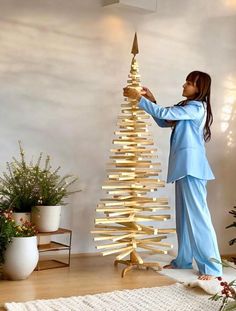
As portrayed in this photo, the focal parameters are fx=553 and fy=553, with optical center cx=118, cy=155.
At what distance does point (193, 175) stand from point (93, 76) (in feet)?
4.30

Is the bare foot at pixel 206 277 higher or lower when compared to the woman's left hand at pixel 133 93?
lower

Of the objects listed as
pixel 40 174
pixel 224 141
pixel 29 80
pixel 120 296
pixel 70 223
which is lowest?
pixel 120 296

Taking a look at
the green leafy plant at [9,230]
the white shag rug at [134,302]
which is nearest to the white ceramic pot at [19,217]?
the green leafy plant at [9,230]

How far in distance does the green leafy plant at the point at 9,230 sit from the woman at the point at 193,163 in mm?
1100

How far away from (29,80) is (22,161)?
0.67 m

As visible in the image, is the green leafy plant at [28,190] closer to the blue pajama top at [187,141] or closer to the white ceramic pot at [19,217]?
the white ceramic pot at [19,217]

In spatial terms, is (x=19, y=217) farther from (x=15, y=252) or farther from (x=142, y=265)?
(x=142, y=265)

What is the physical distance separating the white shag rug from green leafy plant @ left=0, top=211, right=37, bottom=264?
2.15 ft

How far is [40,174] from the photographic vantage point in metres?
4.21

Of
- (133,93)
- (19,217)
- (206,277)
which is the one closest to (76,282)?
(19,217)

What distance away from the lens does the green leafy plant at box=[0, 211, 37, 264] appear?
3744 millimetres

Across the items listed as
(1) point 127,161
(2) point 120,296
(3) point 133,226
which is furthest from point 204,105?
(2) point 120,296

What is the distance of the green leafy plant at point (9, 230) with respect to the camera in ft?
12.3

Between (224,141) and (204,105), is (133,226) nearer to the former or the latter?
(204,105)
